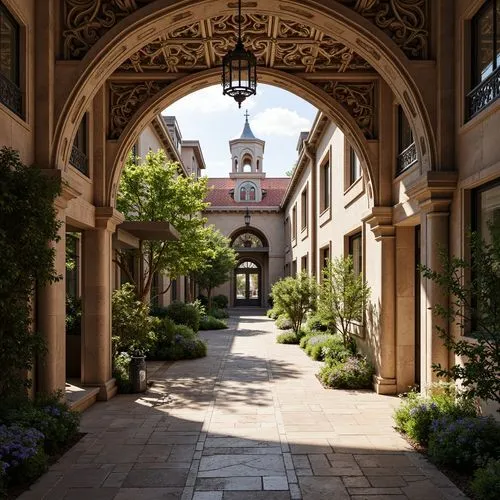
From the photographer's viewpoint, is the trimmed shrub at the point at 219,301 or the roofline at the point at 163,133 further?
the trimmed shrub at the point at 219,301

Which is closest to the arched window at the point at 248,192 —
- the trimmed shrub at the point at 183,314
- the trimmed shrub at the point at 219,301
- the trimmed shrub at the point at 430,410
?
the trimmed shrub at the point at 219,301

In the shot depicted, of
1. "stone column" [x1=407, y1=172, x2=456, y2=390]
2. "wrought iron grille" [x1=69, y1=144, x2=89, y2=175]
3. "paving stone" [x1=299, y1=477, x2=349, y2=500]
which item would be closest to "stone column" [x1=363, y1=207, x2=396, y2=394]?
"stone column" [x1=407, y1=172, x2=456, y2=390]

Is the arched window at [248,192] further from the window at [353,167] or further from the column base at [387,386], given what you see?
the column base at [387,386]

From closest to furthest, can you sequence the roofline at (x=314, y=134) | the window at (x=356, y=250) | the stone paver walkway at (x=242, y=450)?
the stone paver walkway at (x=242, y=450), the window at (x=356, y=250), the roofline at (x=314, y=134)

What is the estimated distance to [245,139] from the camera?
47125 millimetres

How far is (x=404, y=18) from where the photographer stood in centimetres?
809

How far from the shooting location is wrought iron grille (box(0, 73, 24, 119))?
22.3 ft

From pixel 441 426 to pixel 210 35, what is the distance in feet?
23.5

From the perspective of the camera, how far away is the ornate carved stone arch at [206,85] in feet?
34.8

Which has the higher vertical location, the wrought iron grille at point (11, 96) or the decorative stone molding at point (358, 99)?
the decorative stone molding at point (358, 99)

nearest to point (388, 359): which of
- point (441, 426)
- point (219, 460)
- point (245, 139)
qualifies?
point (441, 426)

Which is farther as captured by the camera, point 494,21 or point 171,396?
point 171,396

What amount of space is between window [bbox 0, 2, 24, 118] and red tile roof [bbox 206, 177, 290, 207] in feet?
109

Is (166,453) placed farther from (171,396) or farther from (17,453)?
(171,396)
